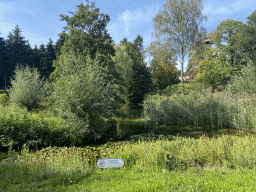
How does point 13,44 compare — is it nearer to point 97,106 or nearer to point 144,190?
point 97,106

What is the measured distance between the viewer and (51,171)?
12.7ft

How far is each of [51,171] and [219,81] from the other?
24.3 meters

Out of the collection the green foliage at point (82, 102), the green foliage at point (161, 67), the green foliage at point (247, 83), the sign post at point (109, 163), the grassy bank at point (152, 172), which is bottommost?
the grassy bank at point (152, 172)

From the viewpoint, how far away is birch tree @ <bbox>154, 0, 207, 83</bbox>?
25547 millimetres

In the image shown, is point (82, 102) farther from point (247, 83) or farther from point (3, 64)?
point (3, 64)

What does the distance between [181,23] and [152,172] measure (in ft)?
85.8

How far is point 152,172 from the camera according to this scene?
12.6 feet

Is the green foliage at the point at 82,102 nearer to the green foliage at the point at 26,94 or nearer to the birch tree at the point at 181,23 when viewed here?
the green foliage at the point at 26,94

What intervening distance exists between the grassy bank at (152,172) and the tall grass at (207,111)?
5570 mm

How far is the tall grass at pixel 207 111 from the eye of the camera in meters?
9.97

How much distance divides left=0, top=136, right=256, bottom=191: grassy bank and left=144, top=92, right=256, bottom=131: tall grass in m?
5.57

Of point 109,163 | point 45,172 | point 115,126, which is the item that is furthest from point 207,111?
point 45,172

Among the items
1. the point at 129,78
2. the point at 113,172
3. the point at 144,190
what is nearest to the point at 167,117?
the point at 113,172

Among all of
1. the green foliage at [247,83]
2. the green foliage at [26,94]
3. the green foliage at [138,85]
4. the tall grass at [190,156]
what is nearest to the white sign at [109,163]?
the tall grass at [190,156]
